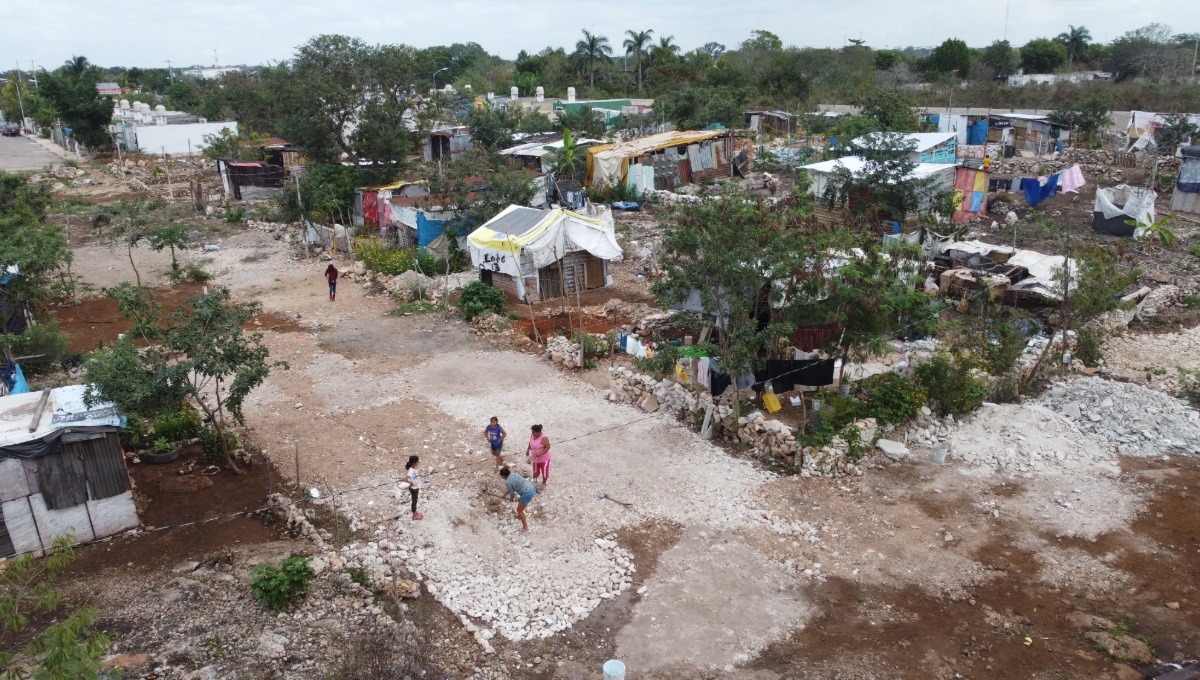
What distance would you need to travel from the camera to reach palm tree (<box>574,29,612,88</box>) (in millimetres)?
60281

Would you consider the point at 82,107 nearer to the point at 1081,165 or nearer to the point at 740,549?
the point at 740,549

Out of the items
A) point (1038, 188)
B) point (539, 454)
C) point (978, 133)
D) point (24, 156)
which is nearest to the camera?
point (539, 454)

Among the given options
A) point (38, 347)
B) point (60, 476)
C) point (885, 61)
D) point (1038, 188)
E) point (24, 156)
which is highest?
point (885, 61)

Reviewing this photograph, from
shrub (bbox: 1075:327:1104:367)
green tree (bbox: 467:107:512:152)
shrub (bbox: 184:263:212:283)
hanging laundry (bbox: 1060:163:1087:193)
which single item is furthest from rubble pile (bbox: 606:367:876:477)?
green tree (bbox: 467:107:512:152)

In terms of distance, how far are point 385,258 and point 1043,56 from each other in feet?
199

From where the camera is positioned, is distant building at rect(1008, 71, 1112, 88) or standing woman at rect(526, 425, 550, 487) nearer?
standing woman at rect(526, 425, 550, 487)

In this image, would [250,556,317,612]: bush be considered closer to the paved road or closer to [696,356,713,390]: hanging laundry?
[696,356,713,390]: hanging laundry

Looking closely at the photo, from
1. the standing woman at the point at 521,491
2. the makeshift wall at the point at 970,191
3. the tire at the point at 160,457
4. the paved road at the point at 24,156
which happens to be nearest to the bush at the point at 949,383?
the standing woman at the point at 521,491

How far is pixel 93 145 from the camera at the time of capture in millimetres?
49031

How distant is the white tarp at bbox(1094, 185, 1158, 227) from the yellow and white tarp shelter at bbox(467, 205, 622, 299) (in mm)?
15351

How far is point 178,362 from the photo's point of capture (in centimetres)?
1000

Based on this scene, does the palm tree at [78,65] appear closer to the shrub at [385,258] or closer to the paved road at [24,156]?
the paved road at [24,156]

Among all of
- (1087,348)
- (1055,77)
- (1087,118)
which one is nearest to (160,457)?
(1087,348)

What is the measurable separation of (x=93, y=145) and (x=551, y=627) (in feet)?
179
